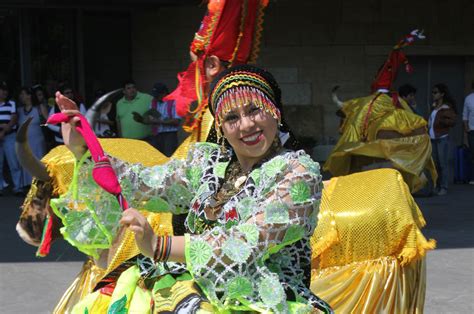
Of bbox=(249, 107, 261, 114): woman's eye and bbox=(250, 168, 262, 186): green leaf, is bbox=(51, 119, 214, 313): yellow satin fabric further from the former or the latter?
bbox=(249, 107, 261, 114): woman's eye

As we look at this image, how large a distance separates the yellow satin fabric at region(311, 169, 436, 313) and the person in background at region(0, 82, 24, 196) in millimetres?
8635

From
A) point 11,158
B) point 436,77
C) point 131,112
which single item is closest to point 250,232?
point 131,112

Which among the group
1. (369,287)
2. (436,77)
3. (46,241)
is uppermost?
(436,77)

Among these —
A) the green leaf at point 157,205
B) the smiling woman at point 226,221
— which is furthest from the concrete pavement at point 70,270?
the smiling woman at point 226,221

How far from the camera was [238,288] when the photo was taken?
2.98 m

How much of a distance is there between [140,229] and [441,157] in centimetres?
1070

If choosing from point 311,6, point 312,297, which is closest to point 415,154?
point 311,6

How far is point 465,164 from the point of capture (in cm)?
1407

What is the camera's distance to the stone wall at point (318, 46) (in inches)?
594

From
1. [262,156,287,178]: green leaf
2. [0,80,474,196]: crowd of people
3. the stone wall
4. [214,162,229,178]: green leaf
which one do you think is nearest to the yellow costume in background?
[214,162,229,178]: green leaf

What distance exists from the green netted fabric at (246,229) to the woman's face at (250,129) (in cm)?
7

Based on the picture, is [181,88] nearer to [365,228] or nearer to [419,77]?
[365,228]

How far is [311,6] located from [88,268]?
1174 centimetres

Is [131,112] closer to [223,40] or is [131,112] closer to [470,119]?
[470,119]
